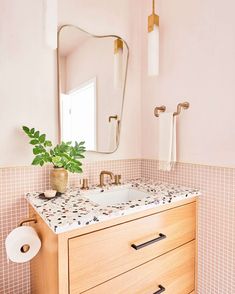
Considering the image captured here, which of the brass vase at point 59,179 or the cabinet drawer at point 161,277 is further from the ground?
the brass vase at point 59,179

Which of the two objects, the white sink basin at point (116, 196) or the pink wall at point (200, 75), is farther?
the white sink basin at point (116, 196)

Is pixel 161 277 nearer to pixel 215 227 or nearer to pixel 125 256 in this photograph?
pixel 125 256

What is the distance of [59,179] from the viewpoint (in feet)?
3.92

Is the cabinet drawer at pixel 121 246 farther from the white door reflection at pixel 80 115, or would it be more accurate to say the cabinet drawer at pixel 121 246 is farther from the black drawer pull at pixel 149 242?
the white door reflection at pixel 80 115

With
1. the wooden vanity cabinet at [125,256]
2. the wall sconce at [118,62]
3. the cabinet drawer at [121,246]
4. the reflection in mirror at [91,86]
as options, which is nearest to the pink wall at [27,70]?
the reflection in mirror at [91,86]

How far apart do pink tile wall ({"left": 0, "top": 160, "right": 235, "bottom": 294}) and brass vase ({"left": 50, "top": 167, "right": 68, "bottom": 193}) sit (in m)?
0.13

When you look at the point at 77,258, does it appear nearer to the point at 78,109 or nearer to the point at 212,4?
the point at 78,109

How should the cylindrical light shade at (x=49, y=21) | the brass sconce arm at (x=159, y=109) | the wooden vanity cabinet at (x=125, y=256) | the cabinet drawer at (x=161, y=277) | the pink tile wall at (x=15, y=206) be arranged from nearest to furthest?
the wooden vanity cabinet at (x=125, y=256) < the cabinet drawer at (x=161, y=277) < the cylindrical light shade at (x=49, y=21) < the pink tile wall at (x=15, y=206) < the brass sconce arm at (x=159, y=109)

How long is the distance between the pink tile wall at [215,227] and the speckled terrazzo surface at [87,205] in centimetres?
10

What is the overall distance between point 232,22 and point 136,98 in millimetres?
817

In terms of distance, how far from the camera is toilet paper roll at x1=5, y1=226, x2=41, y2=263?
0.93 m

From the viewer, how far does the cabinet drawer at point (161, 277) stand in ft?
3.16

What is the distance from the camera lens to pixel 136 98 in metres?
1.76

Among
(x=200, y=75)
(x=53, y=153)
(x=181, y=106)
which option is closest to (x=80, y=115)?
(x=53, y=153)
